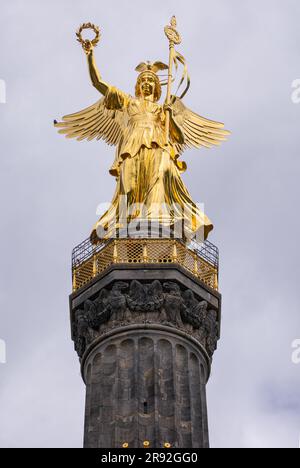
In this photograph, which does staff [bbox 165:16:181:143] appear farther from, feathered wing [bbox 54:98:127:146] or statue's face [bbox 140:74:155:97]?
feathered wing [bbox 54:98:127:146]

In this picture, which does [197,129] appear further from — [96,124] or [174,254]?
[174,254]

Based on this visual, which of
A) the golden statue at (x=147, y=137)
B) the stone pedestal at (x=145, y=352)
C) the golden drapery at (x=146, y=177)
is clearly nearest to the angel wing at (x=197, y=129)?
the golden statue at (x=147, y=137)

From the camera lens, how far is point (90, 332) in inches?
1628

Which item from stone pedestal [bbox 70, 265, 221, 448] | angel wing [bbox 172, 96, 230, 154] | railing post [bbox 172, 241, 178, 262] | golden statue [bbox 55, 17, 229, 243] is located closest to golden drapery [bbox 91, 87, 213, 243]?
golden statue [bbox 55, 17, 229, 243]

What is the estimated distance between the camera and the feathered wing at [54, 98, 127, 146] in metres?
47.5

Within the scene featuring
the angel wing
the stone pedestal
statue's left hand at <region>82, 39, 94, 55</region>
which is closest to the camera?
the stone pedestal

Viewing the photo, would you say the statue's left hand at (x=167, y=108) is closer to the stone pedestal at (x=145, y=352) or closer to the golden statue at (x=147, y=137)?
the golden statue at (x=147, y=137)

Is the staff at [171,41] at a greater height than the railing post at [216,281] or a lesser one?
greater

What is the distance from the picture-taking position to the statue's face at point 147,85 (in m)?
47.2

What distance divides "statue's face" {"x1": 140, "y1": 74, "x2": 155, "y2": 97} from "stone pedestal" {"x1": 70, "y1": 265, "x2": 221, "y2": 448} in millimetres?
Result: 7621

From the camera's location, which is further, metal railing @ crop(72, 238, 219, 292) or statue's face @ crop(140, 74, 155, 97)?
statue's face @ crop(140, 74, 155, 97)

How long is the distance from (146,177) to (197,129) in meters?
4.47

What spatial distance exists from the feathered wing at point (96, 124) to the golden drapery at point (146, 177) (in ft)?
1.80
